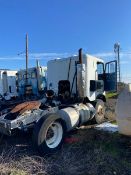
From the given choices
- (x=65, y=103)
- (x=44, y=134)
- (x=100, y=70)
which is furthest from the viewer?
(x=100, y=70)

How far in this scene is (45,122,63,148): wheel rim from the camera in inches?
245

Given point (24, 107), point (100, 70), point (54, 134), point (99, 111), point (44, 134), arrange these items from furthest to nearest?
1. point (100, 70)
2. point (99, 111)
3. point (24, 107)
4. point (54, 134)
5. point (44, 134)

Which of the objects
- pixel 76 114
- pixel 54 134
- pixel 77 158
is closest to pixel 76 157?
pixel 77 158

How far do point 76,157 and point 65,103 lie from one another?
3.56 m

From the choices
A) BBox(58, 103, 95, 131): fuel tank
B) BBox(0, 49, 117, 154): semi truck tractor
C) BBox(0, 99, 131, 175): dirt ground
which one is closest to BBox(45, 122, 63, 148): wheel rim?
BBox(0, 49, 117, 154): semi truck tractor

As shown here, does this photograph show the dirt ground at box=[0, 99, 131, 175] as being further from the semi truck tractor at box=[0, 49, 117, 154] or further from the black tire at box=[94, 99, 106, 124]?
the black tire at box=[94, 99, 106, 124]

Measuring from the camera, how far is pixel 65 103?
29.7ft

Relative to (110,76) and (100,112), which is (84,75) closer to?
(100,112)

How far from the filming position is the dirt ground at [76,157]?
4895 millimetres

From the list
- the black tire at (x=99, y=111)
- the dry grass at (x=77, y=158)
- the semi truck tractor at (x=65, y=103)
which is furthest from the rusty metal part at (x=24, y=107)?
the black tire at (x=99, y=111)

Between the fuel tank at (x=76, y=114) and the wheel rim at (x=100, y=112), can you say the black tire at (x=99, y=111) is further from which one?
the fuel tank at (x=76, y=114)

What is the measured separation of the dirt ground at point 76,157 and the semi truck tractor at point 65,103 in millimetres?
365

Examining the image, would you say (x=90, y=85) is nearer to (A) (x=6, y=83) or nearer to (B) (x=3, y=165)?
(B) (x=3, y=165)

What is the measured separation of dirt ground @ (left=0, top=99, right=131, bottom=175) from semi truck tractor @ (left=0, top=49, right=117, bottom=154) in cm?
37
